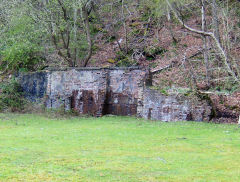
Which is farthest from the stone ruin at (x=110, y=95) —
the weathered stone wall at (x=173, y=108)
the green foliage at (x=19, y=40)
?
the green foliage at (x=19, y=40)

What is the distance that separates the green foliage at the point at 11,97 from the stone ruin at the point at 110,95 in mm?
787

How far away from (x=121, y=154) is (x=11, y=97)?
1569 cm

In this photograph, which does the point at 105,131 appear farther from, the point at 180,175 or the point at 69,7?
the point at 69,7

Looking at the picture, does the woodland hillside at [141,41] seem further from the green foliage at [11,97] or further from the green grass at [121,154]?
the green grass at [121,154]

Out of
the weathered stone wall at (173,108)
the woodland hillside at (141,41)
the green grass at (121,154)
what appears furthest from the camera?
the woodland hillside at (141,41)

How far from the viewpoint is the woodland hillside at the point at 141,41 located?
1928 centimetres

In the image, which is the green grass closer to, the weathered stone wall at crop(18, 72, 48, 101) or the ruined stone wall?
the ruined stone wall

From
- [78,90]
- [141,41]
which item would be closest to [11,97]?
[78,90]

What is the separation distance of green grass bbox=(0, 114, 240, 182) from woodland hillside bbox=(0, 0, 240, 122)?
486cm

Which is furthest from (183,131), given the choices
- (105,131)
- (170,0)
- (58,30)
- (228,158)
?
(58,30)

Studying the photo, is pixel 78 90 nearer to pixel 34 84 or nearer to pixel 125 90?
pixel 125 90

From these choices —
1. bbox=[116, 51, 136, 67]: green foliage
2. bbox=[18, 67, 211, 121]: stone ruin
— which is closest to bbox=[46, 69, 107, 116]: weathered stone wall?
bbox=[18, 67, 211, 121]: stone ruin

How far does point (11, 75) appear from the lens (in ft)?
86.8

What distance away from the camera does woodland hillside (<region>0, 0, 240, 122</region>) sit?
63.3ft
